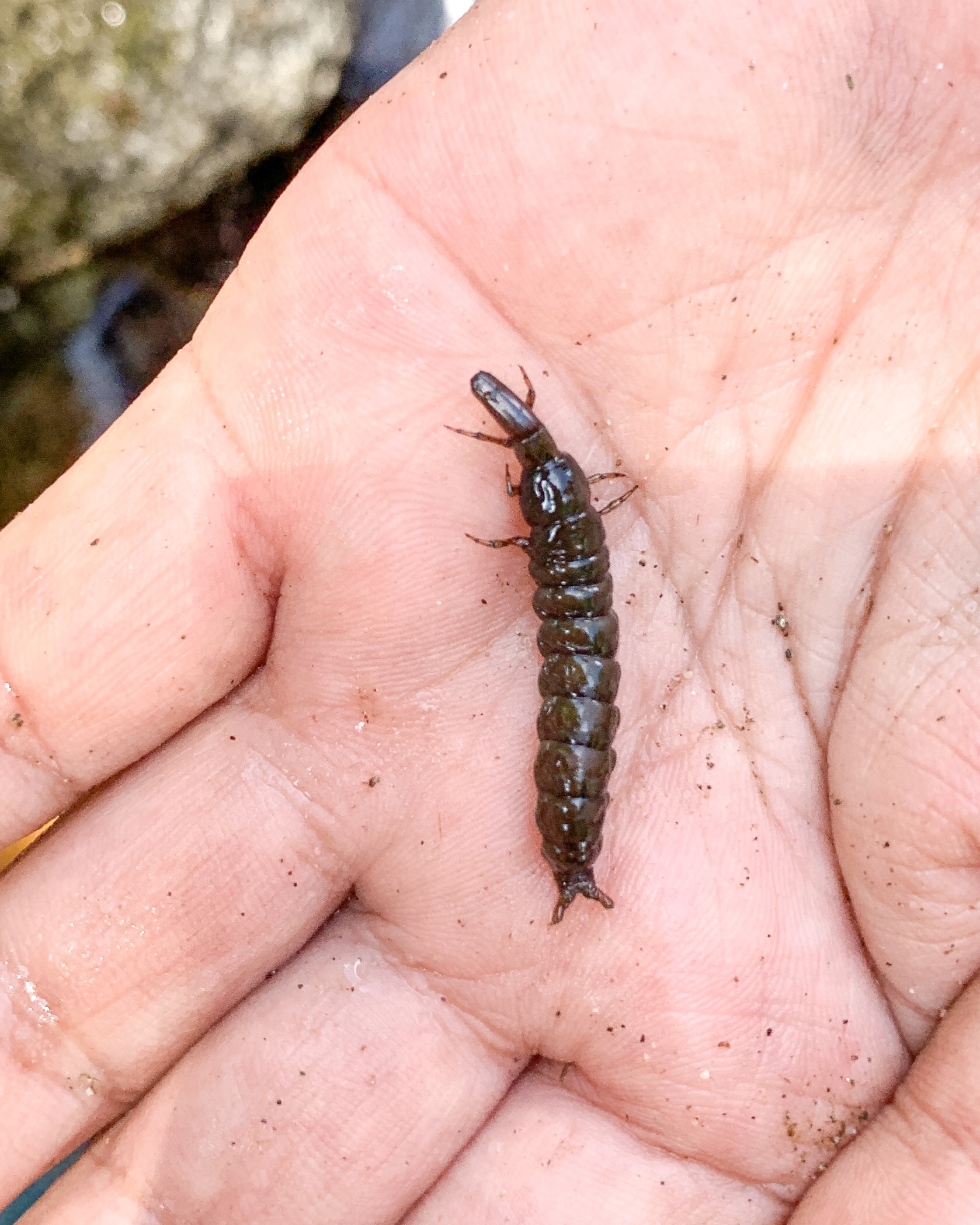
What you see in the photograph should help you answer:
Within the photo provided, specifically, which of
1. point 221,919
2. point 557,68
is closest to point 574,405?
point 557,68

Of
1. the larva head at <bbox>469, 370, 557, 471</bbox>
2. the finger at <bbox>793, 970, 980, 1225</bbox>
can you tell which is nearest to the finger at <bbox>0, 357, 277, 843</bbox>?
the larva head at <bbox>469, 370, 557, 471</bbox>

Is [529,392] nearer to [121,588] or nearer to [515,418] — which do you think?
[515,418]

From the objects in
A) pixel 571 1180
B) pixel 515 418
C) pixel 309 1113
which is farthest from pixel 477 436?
pixel 571 1180

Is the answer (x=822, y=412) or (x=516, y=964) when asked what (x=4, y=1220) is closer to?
(x=516, y=964)

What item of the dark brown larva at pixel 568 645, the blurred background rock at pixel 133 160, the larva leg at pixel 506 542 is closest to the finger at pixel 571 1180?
the dark brown larva at pixel 568 645

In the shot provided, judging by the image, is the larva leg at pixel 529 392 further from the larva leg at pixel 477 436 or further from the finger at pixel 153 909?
the finger at pixel 153 909

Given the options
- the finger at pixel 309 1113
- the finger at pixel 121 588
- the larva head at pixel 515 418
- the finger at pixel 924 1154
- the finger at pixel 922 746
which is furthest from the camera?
the finger at pixel 309 1113

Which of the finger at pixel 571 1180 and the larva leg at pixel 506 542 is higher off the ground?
the larva leg at pixel 506 542
